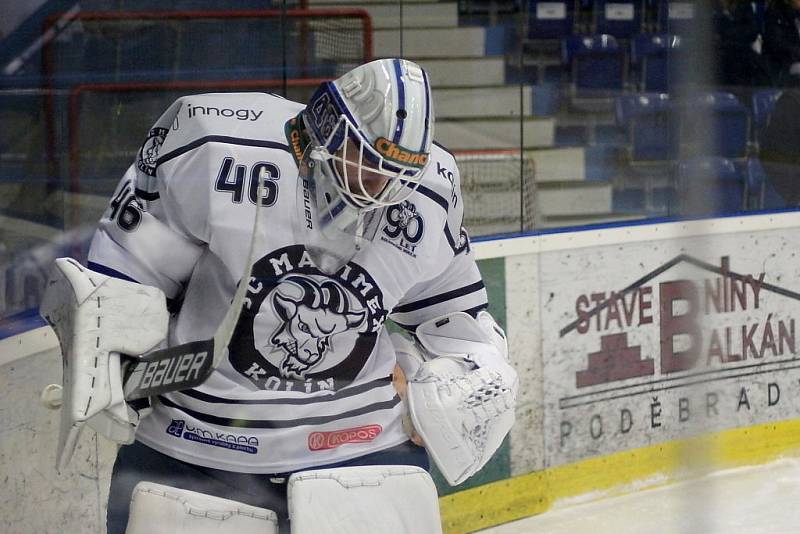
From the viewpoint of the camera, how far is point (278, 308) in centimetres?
143

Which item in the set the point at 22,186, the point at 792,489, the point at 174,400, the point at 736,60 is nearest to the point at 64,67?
the point at 22,186

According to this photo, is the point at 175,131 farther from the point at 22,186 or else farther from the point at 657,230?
the point at 657,230

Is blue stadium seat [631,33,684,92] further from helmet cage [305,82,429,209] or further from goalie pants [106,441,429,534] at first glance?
goalie pants [106,441,429,534]

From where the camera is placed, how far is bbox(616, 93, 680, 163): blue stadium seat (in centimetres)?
236

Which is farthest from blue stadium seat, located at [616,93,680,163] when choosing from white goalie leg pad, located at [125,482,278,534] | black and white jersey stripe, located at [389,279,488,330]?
white goalie leg pad, located at [125,482,278,534]

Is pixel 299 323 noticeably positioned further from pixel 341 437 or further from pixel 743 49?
pixel 743 49

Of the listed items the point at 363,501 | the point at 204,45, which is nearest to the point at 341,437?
the point at 363,501

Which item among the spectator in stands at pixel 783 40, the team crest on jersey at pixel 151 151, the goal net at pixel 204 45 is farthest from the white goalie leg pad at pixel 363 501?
the spectator in stands at pixel 783 40

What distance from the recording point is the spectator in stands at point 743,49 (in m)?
1.93

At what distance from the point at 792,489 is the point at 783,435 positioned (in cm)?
31

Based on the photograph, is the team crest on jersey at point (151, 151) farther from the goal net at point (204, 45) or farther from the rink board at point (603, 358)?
the rink board at point (603, 358)

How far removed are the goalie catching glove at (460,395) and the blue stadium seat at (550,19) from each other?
4.77 ft

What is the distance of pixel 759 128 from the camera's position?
9.55ft

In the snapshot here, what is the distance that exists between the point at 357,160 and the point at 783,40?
1.89m
